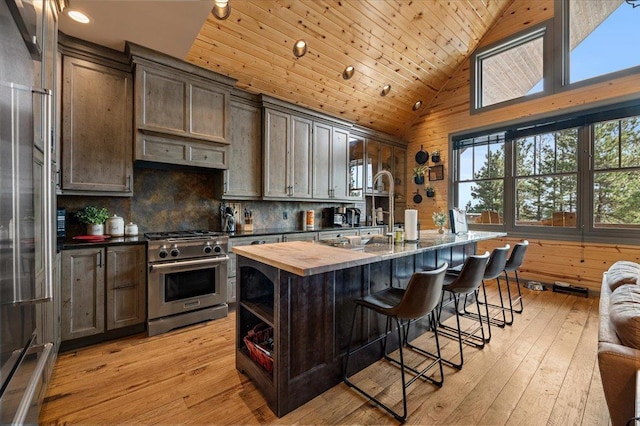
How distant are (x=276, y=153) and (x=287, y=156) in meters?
0.18

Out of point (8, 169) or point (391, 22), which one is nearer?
point (8, 169)

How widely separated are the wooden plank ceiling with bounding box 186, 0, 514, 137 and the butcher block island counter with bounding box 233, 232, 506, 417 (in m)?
2.53

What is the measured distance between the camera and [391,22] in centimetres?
375

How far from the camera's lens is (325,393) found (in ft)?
6.08

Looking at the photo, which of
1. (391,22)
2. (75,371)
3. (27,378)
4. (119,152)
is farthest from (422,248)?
(391,22)

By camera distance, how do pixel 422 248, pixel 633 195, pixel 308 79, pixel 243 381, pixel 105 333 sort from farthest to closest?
pixel 308 79 < pixel 633 195 < pixel 105 333 < pixel 422 248 < pixel 243 381

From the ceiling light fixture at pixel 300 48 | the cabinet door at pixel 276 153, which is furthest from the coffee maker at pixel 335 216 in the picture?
the ceiling light fixture at pixel 300 48

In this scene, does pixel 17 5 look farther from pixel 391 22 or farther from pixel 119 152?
pixel 391 22

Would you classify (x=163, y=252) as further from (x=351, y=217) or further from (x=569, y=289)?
(x=569, y=289)

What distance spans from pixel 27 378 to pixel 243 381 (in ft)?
3.99

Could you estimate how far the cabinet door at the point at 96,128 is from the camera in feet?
8.34

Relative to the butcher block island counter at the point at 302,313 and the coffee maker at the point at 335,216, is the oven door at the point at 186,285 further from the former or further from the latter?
the coffee maker at the point at 335,216

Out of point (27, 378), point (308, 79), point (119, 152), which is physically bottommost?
point (27, 378)

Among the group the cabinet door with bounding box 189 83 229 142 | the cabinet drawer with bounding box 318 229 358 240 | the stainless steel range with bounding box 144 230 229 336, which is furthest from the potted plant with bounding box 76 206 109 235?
the cabinet drawer with bounding box 318 229 358 240
